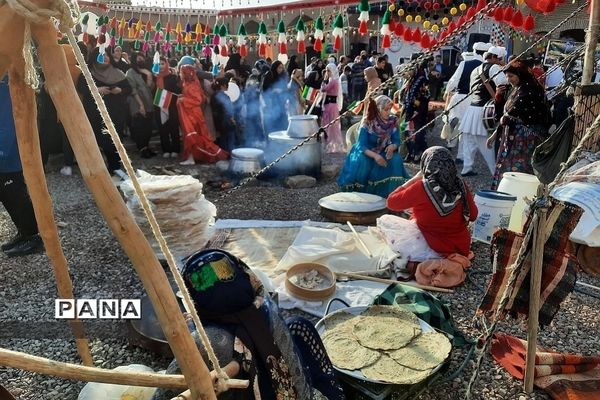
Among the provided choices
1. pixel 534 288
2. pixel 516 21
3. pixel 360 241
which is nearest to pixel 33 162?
pixel 534 288

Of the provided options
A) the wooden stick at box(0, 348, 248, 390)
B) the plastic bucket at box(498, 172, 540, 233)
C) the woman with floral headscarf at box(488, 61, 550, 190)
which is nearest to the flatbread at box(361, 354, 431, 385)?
the wooden stick at box(0, 348, 248, 390)

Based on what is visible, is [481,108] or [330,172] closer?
[481,108]

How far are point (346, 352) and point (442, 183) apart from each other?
1.97 meters

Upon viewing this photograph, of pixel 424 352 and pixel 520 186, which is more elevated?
pixel 520 186

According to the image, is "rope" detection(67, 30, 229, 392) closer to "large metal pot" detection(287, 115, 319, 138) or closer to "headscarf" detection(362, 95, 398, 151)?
"headscarf" detection(362, 95, 398, 151)

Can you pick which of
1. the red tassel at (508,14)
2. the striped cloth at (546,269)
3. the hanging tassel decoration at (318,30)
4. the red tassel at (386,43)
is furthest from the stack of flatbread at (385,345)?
the red tassel at (508,14)

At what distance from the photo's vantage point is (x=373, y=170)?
19.9 feet

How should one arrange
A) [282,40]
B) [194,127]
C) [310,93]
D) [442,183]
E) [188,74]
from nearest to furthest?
[442,183] < [188,74] < [194,127] < [282,40] < [310,93]

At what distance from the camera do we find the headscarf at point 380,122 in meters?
5.95

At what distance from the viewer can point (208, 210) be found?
14.8ft

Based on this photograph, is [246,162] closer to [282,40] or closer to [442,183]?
[282,40]

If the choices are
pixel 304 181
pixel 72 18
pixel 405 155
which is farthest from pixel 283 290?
pixel 405 155

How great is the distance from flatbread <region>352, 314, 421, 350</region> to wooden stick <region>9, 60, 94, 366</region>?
5.65 ft

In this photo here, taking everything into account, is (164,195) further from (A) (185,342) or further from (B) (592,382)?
(B) (592,382)
